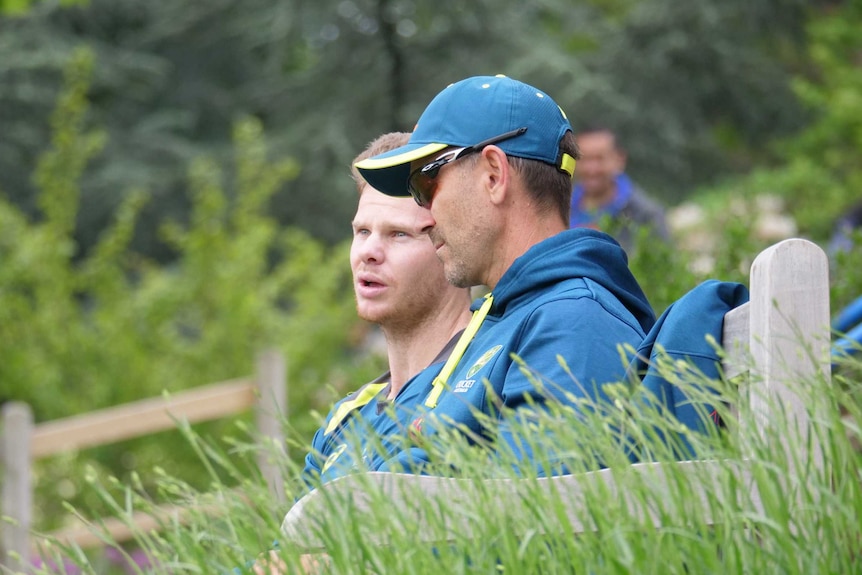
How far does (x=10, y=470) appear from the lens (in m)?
7.02

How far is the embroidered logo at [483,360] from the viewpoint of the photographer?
2430 mm

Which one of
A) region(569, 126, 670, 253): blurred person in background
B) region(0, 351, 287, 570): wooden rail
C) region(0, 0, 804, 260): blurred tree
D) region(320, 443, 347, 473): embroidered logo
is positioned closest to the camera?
region(320, 443, 347, 473): embroidered logo

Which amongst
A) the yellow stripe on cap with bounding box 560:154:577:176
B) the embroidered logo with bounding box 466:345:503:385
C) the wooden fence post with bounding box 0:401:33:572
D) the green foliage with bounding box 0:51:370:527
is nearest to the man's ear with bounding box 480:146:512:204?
the yellow stripe on cap with bounding box 560:154:577:176

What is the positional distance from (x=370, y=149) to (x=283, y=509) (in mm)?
1222

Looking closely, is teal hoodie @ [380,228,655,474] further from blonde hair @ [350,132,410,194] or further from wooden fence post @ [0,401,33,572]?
wooden fence post @ [0,401,33,572]

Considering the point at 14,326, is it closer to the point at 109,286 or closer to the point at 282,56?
the point at 109,286

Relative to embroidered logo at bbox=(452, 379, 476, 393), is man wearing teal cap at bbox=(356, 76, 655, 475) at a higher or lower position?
higher

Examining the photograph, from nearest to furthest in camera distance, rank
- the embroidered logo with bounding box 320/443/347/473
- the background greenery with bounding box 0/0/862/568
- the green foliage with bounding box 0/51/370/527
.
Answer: the embroidered logo with bounding box 320/443/347/473
the green foliage with bounding box 0/51/370/527
the background greenery with bounding box 0/0/862/568

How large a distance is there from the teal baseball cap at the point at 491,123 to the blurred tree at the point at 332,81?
28.8 ft

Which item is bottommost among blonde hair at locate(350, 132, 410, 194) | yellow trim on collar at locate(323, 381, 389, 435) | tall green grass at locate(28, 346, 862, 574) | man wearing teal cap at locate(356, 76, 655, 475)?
yellow trim on collar at locate(323, 381, 389, 435)

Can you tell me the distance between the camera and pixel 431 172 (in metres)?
2.61

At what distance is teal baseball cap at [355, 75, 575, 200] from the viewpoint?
8.43 ft

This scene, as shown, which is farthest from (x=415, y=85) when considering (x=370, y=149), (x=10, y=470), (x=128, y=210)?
(x=370, y=149)

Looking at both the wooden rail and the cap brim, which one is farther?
the wooden rail
